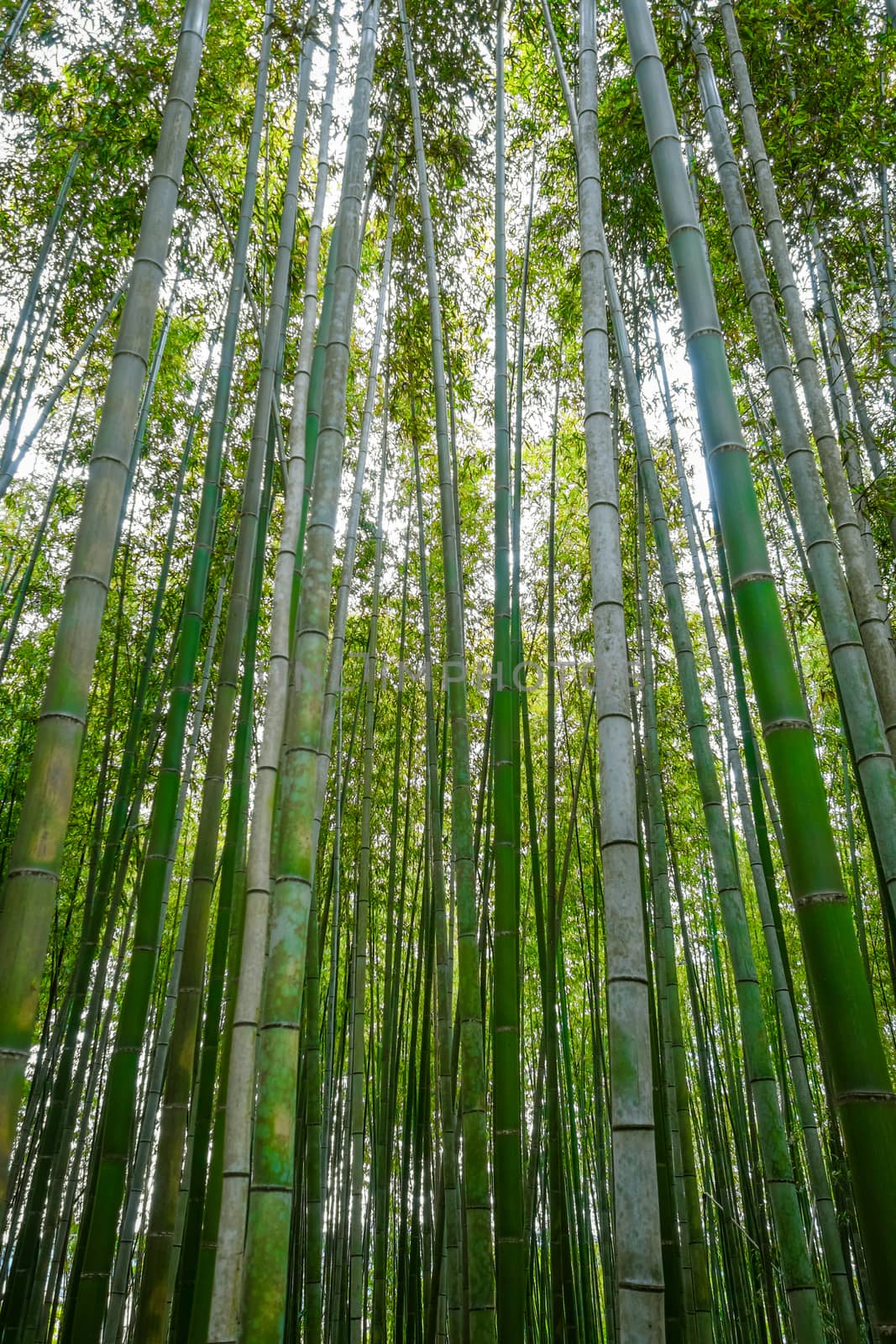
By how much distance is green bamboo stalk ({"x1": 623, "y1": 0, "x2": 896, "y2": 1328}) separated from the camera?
95 cm

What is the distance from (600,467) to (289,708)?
0.69 metres

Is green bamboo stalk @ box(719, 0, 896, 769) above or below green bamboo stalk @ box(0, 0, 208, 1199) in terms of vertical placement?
above

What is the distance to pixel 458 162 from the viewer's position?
399cm

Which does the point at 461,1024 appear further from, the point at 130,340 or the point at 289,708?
the point at 130,340

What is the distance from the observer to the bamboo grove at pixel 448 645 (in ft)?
4.18

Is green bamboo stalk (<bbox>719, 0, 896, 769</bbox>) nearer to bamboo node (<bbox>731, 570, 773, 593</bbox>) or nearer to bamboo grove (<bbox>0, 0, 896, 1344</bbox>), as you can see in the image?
bamboo grove (<bbox>0, 0, 896, 1344</bbox>)

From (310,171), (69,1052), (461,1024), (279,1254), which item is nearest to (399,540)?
(310,171)

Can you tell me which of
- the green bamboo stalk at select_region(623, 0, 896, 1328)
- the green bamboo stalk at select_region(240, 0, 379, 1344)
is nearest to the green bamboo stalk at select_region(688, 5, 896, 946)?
the green bamboo stalk at select_region(623, 0, 896, 1328)

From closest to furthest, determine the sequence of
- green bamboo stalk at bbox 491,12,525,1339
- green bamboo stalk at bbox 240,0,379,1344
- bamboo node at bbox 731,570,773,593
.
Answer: green bamboo stalk at bbox 240,0,379,1344, bamboo node at bbox 731,570,773,593, green bamboo stalk at bbox 491,12,525,1339

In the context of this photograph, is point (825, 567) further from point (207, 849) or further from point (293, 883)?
point (207, 849)

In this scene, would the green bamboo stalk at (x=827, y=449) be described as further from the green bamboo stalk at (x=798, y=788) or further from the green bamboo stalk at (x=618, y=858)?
the green bamboo stalk at (x=798, y=788)

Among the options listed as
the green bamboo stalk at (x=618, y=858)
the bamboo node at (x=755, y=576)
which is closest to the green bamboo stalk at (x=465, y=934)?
the green bamboo stalk at (x=618, y=858)

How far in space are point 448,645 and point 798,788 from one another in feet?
4.21

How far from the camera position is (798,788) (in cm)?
111
